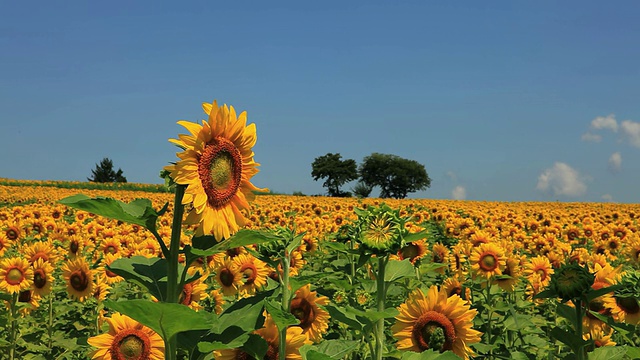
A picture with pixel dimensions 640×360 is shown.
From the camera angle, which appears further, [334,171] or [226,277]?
[334,171]

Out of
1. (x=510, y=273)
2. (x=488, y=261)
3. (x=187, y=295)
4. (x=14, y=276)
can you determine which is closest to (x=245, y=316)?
(x=187, y=295)

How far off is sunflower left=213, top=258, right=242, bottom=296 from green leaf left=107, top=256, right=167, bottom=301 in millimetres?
4095

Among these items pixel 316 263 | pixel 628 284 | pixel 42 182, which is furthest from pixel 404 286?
pixel 42 182

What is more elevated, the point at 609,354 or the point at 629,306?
the point at 629,306

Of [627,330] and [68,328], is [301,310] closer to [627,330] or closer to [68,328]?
[627,330]

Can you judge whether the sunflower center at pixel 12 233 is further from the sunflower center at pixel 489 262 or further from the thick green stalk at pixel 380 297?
the thick green stalk at pixel 380 297

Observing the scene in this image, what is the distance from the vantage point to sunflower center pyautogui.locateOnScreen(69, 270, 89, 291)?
6.29 metres

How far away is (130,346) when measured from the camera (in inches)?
125

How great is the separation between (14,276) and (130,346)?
3929 millimetres

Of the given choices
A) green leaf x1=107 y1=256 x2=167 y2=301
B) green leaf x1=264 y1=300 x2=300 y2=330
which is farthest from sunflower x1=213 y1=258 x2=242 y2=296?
green leaf x1=264 y1=300 x2=300 y2=330

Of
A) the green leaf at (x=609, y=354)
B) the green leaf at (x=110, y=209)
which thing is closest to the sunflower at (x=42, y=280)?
the green leaf at (x=110, y=209)

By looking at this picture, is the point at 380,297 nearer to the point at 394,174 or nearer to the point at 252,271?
the point at 252,271

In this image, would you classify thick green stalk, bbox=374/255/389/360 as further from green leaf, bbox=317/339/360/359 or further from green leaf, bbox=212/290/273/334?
green leaf, bbox=212/290/273/334

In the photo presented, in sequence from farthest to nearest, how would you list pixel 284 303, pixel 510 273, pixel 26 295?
pixel 26 295
pixel 510 273
pixel 284 303
